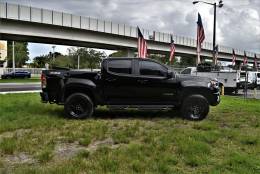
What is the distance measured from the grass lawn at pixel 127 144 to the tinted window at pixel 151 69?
1.29 m

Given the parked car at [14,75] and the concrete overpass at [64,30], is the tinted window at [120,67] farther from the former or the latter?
the parked car at [14,75]

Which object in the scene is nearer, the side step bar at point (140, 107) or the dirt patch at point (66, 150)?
the dirt patch at point (66, 150)

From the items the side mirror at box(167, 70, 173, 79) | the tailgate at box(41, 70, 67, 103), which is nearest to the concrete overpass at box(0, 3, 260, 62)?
the tailgate at box(41, 70, 67, 103)

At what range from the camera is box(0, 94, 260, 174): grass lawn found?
18.6ft

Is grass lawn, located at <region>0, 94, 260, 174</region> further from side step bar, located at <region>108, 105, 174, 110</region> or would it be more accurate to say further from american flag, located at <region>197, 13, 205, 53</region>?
american flag, located at <region>197, 13, 205, 53</region>

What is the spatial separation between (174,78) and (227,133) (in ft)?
9.23

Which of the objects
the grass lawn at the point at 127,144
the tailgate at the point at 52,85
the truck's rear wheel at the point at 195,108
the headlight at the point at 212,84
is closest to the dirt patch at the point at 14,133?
the grass lawn at the point at 127,144

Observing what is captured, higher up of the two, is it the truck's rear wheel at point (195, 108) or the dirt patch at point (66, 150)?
the truck's rear wheel at point (195, 108)

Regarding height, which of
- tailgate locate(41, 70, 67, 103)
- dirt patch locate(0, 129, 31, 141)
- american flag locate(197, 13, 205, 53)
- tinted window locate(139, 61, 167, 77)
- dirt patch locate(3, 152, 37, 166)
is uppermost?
american flag locate(197, 13, 205, 53)

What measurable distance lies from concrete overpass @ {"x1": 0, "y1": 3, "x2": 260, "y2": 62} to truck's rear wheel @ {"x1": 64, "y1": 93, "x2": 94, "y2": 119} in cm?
2897

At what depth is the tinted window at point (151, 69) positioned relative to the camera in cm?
1063

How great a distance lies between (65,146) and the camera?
23.1 ft

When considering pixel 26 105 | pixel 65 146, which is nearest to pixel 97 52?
pixel 26 105

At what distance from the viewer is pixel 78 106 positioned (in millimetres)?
10453
